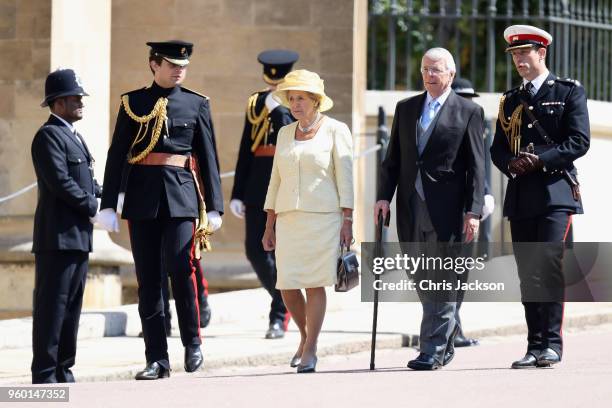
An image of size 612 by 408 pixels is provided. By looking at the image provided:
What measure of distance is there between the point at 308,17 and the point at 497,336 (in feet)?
13.2

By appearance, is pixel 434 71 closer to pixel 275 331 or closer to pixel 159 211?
pixel 159 211

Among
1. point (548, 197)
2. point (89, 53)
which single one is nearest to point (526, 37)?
point (548, 197)

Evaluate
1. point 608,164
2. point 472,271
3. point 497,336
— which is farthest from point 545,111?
point 608,164

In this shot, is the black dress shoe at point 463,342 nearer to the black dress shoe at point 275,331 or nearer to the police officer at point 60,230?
the black dress shoe at point 275,331

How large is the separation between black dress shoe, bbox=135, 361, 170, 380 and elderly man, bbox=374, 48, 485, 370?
1314 millimetres

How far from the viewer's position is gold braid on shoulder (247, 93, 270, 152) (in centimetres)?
1241

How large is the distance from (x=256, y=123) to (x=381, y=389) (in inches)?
154

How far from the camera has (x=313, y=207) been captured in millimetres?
10141

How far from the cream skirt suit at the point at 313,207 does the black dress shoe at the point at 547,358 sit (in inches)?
46.8

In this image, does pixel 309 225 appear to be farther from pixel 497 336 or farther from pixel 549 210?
pixel 497 336

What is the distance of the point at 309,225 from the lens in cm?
1016

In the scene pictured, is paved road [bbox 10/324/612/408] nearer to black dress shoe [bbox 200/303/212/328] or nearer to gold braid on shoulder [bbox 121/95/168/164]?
gold braid on shoulder [bbox 121/95/168/164]

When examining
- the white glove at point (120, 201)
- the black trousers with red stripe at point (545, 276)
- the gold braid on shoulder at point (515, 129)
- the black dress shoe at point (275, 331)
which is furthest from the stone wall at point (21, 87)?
the black trousers with red stripe at point (545, 276)

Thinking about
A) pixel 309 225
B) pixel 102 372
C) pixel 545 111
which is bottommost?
pixel 102 372
